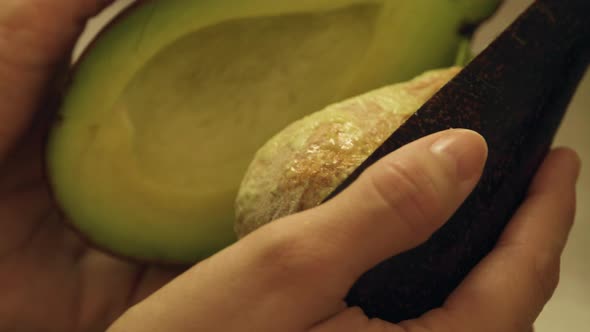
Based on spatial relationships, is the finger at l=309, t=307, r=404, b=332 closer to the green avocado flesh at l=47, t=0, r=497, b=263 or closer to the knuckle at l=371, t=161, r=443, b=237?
the knuckle at l=371, t=161, r=443, b=237

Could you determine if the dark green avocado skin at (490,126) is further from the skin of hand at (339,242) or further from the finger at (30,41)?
the finger at (30,41)

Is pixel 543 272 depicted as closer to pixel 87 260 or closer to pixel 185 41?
pixel 185 41

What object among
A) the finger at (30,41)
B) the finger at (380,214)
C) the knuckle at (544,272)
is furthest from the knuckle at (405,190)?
the finger at (30,41)

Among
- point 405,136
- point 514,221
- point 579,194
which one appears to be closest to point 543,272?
point 514,221

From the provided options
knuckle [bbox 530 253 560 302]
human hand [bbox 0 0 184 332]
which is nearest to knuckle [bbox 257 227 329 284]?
knuckle [bbox 530 253 560 302]

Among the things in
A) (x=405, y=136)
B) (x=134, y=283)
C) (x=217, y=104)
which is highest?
(x=405, y=136)

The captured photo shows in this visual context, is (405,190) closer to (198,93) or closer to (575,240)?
(198,93)

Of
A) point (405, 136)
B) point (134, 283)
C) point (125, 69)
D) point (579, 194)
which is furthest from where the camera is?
point (579, 194)
